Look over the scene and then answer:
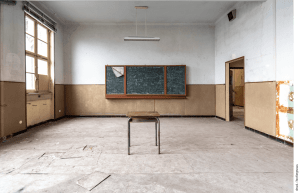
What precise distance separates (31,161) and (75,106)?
405cm

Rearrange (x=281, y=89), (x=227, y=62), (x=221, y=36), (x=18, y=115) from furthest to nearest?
(x=221, y=36)
(x=227, y=62)
(x=18, y=115)
(x=281, y=89)

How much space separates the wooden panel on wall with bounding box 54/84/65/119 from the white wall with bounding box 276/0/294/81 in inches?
248

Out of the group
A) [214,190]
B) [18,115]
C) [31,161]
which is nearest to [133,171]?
[214,190]

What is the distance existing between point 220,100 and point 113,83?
3.91m

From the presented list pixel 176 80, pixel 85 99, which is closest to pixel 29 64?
pixel 85 99

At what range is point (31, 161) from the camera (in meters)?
2.47

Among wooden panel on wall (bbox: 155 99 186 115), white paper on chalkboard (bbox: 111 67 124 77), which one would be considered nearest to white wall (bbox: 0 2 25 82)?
white paper on chalkboard (bbox: 111 67 124 77)

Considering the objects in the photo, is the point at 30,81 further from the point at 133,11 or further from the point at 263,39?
the point at 263,39

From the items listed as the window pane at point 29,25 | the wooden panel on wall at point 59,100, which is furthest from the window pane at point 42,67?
the window pane at point 29,25

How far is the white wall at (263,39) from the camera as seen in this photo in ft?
10.3

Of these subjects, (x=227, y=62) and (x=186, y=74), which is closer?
(x=227, y=62)

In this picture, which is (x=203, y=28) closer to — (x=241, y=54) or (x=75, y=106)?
(x=241, y=54)

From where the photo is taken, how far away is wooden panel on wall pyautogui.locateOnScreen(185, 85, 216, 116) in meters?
6.31

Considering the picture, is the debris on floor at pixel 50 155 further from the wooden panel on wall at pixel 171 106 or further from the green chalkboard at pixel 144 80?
the wooden panel on wall at pixel 171 106
